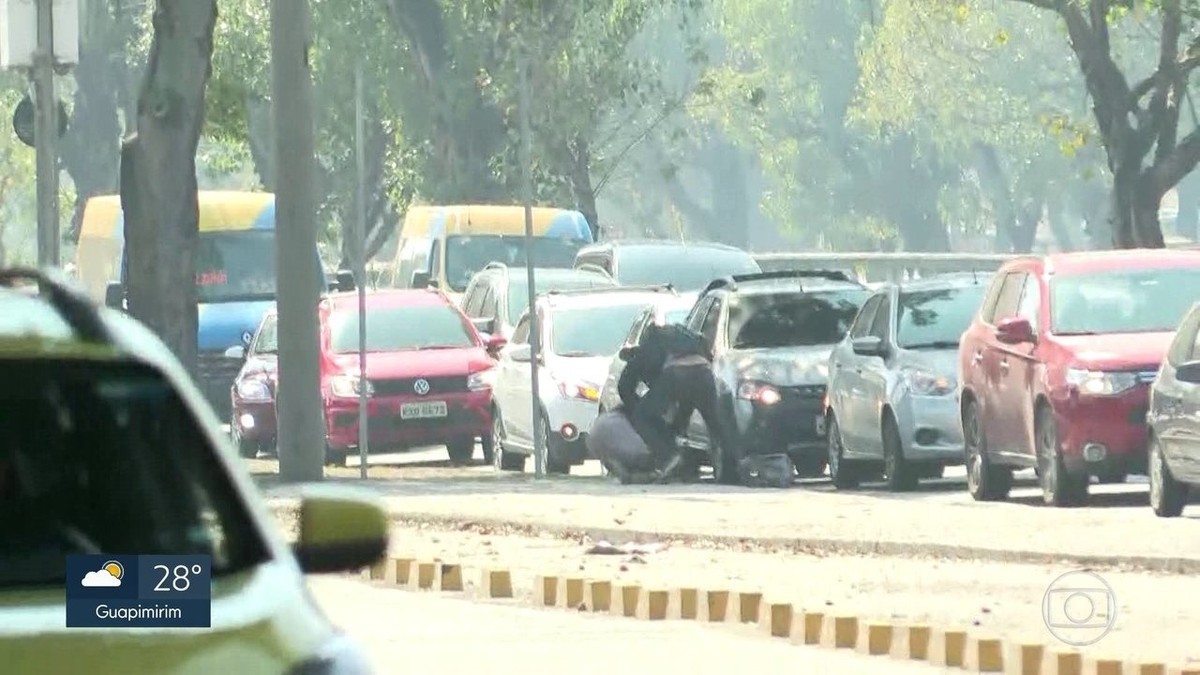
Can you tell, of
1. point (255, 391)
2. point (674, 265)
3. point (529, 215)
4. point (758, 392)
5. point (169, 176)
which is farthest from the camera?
point (674, 265)

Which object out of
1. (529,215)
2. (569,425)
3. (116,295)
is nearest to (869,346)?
(529,215)

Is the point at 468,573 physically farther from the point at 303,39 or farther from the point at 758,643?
the point at 303,39

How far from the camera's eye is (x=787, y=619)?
13.6 metres

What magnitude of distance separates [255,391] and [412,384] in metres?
2.91

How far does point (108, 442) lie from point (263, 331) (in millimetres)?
27902

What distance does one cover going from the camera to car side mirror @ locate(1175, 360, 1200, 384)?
19.1 metres

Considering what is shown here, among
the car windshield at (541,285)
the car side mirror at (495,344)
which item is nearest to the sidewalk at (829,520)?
the car side mirror at (495,344)

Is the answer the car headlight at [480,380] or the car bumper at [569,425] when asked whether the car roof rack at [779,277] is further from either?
the car headlight at [480,380]

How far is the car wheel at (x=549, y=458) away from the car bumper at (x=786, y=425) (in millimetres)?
2645

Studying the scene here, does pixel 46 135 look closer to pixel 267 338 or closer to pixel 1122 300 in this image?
pixel 267 338

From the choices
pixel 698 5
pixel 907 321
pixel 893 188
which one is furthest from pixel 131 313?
pixel 893 188

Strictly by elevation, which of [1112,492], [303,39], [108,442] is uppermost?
[303,39]

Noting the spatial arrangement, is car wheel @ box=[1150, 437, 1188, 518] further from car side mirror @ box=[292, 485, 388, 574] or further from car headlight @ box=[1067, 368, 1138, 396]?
car side mirror @ box=[292, 485, 388, 574]

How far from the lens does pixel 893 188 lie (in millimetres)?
101562
